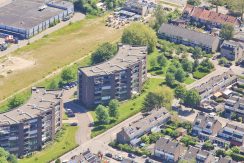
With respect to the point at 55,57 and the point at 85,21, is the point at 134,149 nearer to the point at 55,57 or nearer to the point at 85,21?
the point at 55,57

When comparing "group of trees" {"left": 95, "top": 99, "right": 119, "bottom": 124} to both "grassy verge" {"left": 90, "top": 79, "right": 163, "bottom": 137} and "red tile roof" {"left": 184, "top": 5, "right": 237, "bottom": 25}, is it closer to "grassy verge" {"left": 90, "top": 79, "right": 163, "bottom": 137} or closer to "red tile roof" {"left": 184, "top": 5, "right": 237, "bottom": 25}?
"grassy verge" {"left": 90, "top": 79, "right": 163, "bottom": 137}

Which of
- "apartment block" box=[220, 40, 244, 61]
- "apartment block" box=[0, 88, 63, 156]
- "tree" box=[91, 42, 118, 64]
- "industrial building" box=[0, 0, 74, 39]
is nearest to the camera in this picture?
"apartment block" box=[0, 88, 63, 156]

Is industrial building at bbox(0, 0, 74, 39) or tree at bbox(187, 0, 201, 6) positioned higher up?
tree at bbox(187, 0, 201, 6)

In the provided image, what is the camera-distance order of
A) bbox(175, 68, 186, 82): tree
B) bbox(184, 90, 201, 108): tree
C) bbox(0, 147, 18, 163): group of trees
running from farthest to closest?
bbox(175, 68, 186, 82): tree < bbox(184, 90, 201, 108): tree < bbox(0, 147, 18, 163): group of trees

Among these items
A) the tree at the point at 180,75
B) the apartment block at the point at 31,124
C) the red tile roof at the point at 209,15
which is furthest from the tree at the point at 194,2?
the apartment block at the point at 31,124

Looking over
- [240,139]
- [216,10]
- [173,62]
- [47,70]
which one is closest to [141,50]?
[173,62]

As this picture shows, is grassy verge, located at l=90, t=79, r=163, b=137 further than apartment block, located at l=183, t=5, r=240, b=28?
No

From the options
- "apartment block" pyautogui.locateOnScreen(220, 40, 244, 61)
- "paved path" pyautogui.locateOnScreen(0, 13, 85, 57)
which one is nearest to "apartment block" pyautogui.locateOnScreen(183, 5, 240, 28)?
"apartment block" pyautogui.locateOnScreen(220, 40, 244, 61)

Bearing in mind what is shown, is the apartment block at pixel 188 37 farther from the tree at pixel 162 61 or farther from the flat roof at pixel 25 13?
the flat roof at pixel 25 13
